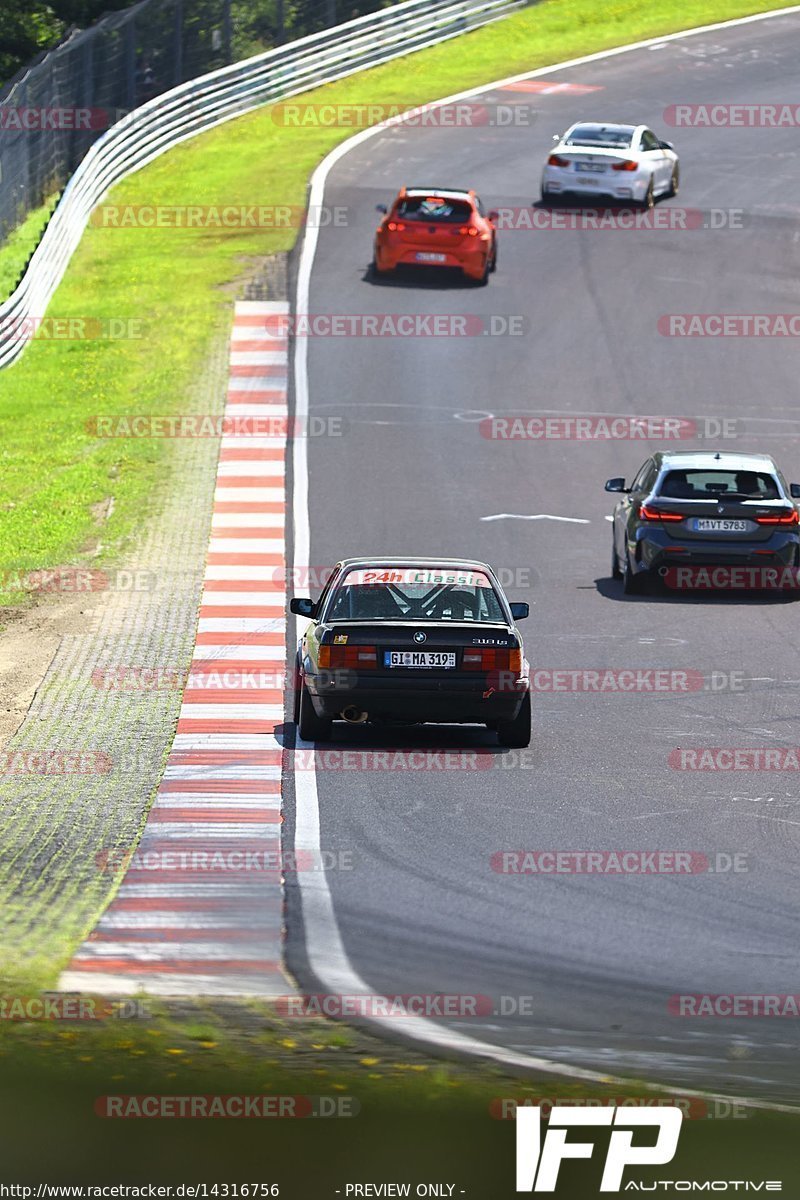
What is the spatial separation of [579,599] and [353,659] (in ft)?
23.0

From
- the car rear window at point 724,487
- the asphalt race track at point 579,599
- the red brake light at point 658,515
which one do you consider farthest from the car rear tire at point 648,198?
the red brake light at point 658,515

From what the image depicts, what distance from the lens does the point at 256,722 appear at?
54.1 feet

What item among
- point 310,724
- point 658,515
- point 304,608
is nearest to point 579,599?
point 658,515

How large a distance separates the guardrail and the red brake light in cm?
1451

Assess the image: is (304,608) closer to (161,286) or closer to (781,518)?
(781,518)

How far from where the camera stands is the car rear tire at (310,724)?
15.4 m

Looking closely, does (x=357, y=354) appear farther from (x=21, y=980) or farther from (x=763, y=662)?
(x=21, y=980)

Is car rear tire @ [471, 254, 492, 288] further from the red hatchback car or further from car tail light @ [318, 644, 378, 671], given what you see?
car tail light @ [318, 644, 378, 671]

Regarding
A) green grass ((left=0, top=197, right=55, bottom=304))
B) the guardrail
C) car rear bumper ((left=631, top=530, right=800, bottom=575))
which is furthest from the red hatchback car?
car rear bumper ((left=631, top=530, right=800, bottom=575))

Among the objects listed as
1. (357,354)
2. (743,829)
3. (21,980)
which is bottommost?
(357,354)

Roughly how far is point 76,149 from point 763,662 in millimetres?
28595

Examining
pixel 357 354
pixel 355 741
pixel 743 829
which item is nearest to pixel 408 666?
pixel 355 741

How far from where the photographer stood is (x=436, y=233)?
3669 centimetres

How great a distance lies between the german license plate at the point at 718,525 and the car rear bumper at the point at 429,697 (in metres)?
7.41
